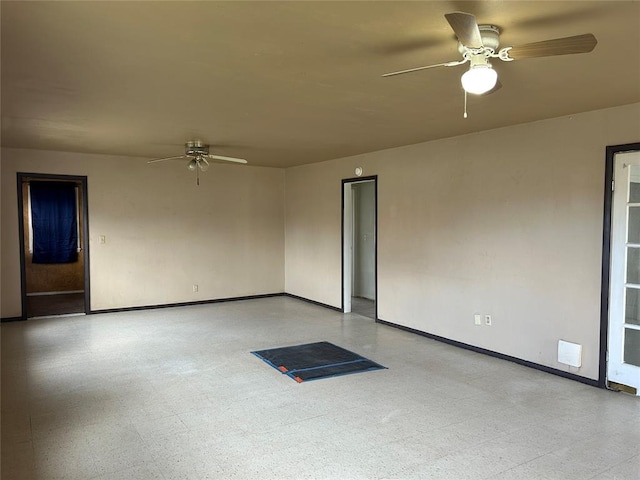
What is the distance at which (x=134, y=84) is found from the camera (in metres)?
3.14

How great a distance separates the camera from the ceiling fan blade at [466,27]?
1776 mm

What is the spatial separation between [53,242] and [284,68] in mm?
7635

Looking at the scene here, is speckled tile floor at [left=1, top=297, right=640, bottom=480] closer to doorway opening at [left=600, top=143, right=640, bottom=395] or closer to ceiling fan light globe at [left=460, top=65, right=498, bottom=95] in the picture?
doorway opening at [left=600, top=143, right=640, bottom=395]

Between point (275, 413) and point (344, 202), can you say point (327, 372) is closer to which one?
point (275, 413)

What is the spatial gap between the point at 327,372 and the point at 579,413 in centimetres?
204

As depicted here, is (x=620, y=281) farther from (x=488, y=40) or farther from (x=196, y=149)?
(x=196, y=149)

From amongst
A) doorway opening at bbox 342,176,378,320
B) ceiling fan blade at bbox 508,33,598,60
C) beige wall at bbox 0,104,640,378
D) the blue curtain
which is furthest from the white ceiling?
the blue curtain

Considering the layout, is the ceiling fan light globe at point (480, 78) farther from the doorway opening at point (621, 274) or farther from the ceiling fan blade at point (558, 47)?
the doorway opening at point (621, 274)

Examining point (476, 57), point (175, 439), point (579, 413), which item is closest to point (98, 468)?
point (175, 439)

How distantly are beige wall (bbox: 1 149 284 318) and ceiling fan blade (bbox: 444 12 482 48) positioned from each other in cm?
602

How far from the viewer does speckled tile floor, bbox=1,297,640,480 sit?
8.51 ft

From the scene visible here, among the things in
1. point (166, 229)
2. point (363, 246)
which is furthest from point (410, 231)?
point (166, 229)

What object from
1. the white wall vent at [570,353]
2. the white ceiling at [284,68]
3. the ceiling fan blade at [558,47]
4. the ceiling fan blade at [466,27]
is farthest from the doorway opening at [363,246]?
the ceiling fan blade at [466,27]

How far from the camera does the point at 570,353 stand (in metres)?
3.99
